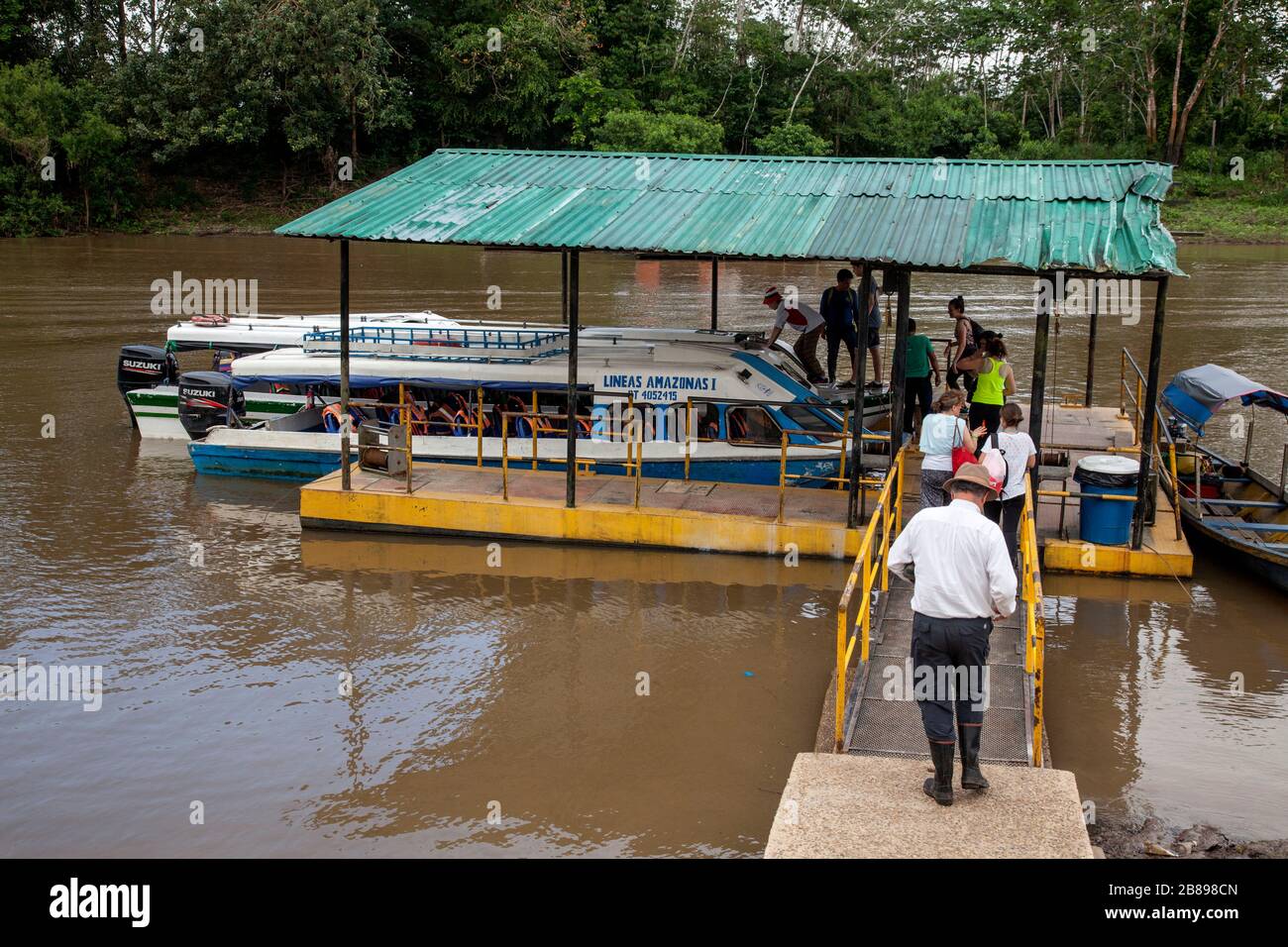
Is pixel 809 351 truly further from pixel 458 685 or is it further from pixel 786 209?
pixel 458 685

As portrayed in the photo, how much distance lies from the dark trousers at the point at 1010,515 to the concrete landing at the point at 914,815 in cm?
428

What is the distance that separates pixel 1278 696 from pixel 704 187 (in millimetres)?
8078

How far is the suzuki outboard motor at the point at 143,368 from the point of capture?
1823 centimetres

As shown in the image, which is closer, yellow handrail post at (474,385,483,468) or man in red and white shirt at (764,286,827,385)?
yellow handrail post at (474,385,483,468)

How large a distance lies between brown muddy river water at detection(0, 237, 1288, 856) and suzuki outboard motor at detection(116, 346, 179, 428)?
59.5 inches

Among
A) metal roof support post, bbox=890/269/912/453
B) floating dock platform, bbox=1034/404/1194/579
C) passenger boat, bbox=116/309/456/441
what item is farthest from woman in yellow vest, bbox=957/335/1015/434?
passenger boat, bbox=116/309/456/441

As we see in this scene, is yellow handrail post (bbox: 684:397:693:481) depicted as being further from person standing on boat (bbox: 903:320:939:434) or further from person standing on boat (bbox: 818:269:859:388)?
person standing on boat (bbox: 818:269:859:388)

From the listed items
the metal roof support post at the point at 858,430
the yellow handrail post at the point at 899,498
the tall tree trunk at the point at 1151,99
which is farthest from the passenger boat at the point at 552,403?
the tall tree trunk at the point at 1151,99

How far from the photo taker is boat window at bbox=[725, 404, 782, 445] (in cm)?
1461

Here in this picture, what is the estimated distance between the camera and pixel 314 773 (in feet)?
28.9

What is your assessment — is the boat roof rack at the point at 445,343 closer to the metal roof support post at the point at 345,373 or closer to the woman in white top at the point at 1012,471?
the metal roof support post at the point at 345,373

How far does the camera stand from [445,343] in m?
16.2

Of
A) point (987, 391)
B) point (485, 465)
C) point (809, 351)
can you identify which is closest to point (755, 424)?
point (809, 351)
